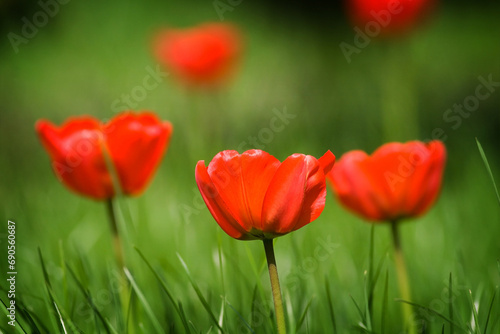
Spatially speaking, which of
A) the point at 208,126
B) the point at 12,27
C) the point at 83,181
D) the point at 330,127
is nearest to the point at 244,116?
the point at 208,126

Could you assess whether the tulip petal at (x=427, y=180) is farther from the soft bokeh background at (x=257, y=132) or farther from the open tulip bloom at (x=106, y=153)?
the open tulip bloom at (x=106, y=153)

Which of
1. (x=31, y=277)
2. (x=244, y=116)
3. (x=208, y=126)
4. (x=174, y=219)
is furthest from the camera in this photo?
(x=244, y=116)

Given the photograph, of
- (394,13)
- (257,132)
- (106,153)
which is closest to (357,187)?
(106,153)

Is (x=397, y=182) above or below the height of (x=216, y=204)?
below

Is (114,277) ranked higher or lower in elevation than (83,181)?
lower

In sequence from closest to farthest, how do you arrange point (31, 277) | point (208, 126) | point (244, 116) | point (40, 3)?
point (31, 277) → point (208, 126) → point (244, 116) → point (40, 3)

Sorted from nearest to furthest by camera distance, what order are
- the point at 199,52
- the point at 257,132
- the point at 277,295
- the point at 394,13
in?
1. the point at 277,295
2. the point at 394,13
3. the point at 199,52
4. the point at 257,132

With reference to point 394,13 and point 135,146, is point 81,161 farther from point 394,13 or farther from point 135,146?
point 394,13

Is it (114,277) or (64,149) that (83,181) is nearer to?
(64,149)
